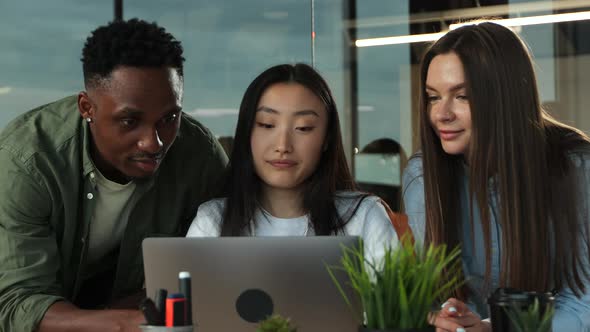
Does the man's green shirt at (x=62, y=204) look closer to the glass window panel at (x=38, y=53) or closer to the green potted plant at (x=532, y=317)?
the green potted plant at (x=532, y=317)

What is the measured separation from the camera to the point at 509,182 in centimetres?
196

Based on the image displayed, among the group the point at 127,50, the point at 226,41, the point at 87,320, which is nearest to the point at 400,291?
the point at 87,320

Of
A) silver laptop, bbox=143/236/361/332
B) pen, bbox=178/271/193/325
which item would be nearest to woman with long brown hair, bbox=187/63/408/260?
silver laptop, bbox=143/236/361/332

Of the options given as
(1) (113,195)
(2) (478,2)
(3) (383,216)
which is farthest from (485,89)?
(2) (478,2)

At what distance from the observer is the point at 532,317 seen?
1.35m

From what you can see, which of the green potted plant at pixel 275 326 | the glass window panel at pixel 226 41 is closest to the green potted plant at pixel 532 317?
the green potted plant at pixel 275 326

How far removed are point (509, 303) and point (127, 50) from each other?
120cm

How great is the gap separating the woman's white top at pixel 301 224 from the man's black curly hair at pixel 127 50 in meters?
0.37

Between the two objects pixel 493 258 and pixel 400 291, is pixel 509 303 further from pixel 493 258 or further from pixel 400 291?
pixel 493 258

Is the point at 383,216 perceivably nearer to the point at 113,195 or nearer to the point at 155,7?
the point at 113,195

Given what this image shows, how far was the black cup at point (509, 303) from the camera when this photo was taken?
1373 millimetres

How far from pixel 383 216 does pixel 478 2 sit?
305cm

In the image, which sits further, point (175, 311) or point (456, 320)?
point (456, 320)

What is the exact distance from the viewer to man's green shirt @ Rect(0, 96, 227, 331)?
7.08 feet
